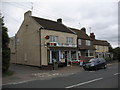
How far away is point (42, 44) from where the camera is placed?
2106cm

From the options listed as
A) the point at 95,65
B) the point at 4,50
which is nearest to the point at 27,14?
the point at 4,50

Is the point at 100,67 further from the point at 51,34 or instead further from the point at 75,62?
the point at 51,34

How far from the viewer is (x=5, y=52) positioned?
14.1m

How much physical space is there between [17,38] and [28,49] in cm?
587

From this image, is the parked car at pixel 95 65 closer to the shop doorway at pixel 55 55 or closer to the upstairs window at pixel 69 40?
the shop doorway at pixel 55 55

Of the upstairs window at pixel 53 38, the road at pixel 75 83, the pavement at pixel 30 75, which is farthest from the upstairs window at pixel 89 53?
the road at pixel 75 83

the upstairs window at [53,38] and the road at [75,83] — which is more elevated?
the upstairs window at [53,38]

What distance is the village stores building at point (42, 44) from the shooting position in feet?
69.7

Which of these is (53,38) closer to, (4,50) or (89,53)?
(4,50)

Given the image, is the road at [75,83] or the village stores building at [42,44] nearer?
the road at [75,83]

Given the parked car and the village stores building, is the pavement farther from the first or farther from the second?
the village stores building

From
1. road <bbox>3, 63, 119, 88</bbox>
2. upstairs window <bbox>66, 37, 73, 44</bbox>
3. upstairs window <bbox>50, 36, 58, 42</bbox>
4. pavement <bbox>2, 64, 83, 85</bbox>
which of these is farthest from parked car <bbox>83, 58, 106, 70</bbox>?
upstairs window <bbox>66, 37, 73, 44</bbox>

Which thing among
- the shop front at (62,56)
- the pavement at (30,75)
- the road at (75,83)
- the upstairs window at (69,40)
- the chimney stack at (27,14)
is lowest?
the pavement at (30,75)

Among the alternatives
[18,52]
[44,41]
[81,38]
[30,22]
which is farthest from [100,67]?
[18,52]
